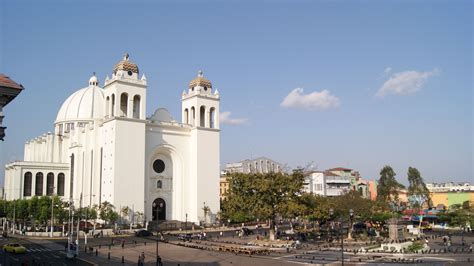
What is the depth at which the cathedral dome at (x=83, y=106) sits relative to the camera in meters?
78.7

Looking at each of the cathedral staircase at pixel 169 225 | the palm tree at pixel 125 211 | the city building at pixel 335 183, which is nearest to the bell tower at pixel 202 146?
the cathedral staircase at pixel 169 225

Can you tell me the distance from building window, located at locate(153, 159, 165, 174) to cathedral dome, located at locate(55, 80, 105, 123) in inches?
774

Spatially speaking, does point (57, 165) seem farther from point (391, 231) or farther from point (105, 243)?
point (391, 231)

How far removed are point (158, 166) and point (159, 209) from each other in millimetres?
5919

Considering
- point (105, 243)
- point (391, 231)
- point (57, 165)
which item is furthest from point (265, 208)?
point (57, 165)

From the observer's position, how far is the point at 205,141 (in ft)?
216

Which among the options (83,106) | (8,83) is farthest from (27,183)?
(8,83)

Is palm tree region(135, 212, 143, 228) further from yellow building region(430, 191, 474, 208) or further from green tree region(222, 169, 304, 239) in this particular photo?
yellow building region(430, 191, 474, 208)

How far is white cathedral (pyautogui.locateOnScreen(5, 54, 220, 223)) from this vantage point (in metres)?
58.0

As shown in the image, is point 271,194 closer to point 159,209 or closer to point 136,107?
point 159,209

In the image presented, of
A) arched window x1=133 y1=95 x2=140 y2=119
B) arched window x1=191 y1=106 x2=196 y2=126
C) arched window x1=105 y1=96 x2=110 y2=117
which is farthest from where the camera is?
arched window x1=191 y1=106 x2=196 y2=126

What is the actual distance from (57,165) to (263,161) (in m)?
56.8

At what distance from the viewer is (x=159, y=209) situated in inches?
2480

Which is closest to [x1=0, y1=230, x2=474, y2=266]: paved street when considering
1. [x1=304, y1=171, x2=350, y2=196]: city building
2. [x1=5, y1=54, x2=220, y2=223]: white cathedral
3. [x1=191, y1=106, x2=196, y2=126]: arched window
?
[x1=5, y1=54, x2=220, y2=223]: white cathedral
